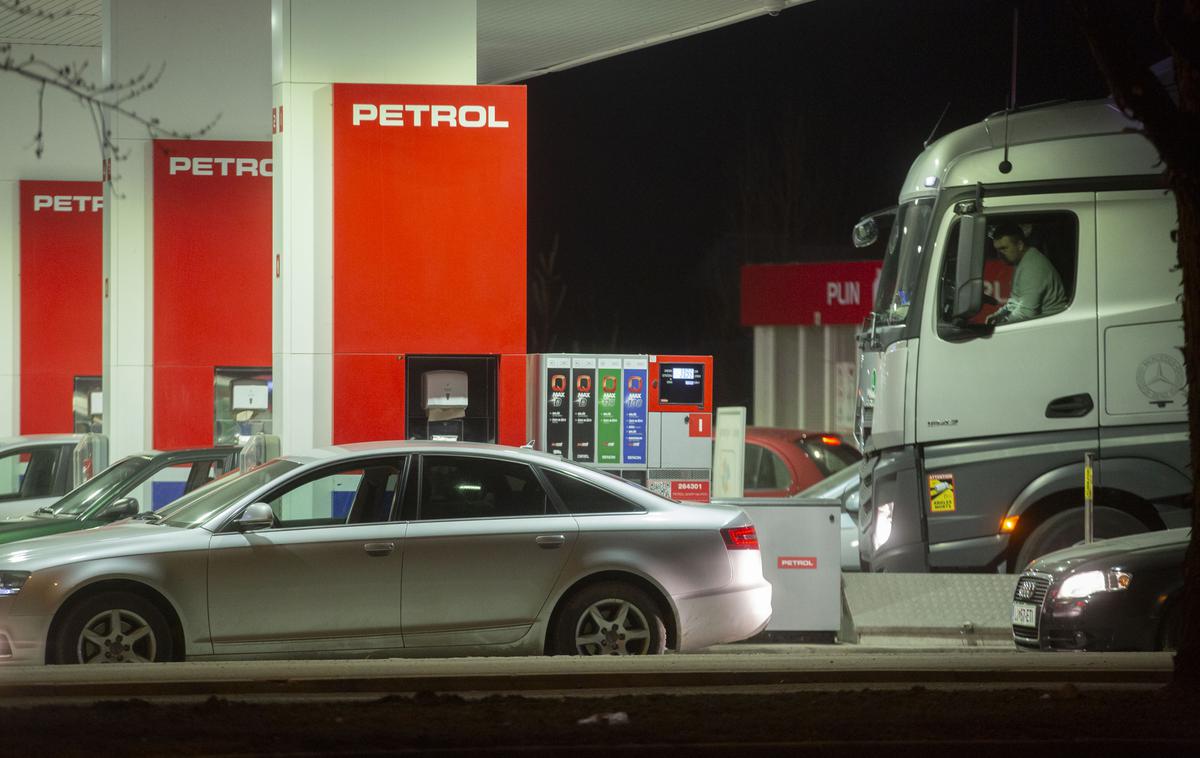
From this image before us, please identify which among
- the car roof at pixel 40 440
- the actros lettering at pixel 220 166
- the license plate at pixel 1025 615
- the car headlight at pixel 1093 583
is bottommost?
the license plate at pixel 1025 615

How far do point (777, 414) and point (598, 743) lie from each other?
72.4 ft

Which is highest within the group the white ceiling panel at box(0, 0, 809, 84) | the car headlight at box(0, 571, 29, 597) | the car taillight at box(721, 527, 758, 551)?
the white ceiling panel at box(0, 0, 809, 84)

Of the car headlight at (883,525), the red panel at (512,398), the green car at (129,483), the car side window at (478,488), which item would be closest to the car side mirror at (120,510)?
the green car at (129,483)

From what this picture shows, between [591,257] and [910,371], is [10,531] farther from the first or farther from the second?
[591,257]

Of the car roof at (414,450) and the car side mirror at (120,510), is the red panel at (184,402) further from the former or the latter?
the car roof at (414,450)

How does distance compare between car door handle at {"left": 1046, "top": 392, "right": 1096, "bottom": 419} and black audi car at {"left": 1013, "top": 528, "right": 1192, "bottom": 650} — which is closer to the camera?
black audi car at {"left": 1013, "top": 528, "right": 1192, "bottom": 650}

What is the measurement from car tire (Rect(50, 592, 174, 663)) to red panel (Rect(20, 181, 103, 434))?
14747mm

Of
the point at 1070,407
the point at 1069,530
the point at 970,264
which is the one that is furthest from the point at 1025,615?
the point at 970,264

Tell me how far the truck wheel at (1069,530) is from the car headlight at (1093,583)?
4.77ft

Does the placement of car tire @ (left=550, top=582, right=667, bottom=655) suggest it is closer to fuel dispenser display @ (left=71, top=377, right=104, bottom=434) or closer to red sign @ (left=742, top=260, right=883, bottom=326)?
fuel dispenser display @ (left=71, top=377, right=104, bottom=434)

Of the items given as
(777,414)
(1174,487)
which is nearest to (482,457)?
(1174,487)

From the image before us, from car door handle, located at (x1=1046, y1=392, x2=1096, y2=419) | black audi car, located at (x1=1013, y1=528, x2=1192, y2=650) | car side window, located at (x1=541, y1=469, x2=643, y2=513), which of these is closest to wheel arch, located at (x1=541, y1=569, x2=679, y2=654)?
car side window, located at (x1=541, y1=469, x2=643, y2=513)

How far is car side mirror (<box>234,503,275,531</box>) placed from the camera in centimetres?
852

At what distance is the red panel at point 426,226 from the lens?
41.5 feet
